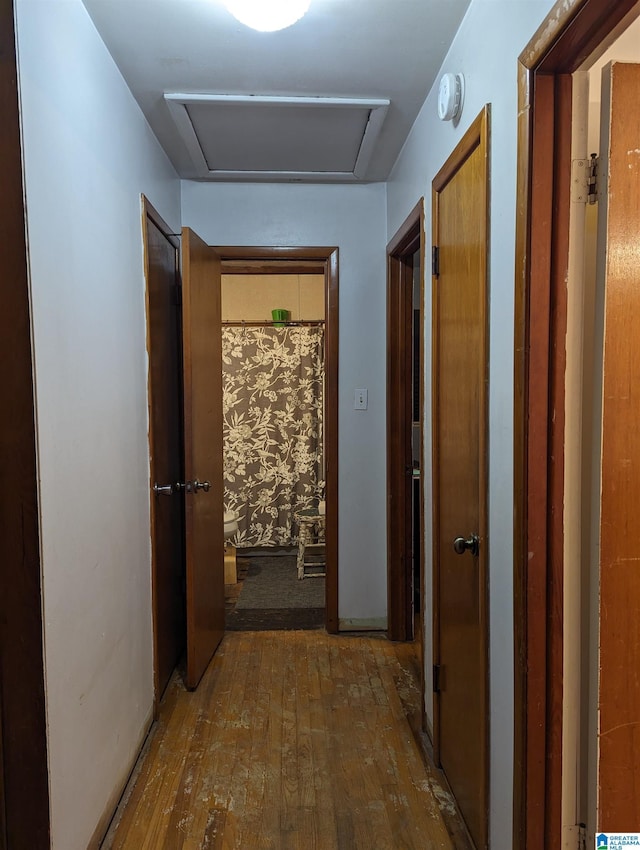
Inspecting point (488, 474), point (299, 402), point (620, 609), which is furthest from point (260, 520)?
point (620, 609)

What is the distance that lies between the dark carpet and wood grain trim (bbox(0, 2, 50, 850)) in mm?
1819

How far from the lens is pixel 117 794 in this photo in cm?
170

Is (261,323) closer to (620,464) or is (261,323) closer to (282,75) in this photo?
(282,75)

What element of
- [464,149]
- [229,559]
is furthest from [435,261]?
[229,559]

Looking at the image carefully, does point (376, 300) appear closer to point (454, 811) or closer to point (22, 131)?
point (22, 131)

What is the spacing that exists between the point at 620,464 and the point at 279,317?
3334 mm

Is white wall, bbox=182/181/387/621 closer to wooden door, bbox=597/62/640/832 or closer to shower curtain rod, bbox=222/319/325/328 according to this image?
shower curtain rod, bbox=222/319/325/328

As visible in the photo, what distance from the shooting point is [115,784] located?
1.68 metres

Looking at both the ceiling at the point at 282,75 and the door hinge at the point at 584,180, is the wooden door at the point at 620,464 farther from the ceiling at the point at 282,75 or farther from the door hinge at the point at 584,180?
the ceiling at the point at 282,75

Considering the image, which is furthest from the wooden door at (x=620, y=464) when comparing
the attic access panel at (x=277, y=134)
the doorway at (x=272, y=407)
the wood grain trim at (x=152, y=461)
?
the doorway at (x=272, y=407)

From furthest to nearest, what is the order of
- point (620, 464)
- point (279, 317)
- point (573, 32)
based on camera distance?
point (279, 317) < point (620, 464) < point (573, 32)

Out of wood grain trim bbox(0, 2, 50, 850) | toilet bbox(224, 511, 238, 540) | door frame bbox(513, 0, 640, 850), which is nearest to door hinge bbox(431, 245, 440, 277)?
door frame bbox(513, 0, 640, 850)

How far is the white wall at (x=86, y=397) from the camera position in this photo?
1.23m

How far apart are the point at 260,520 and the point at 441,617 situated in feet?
8.38
